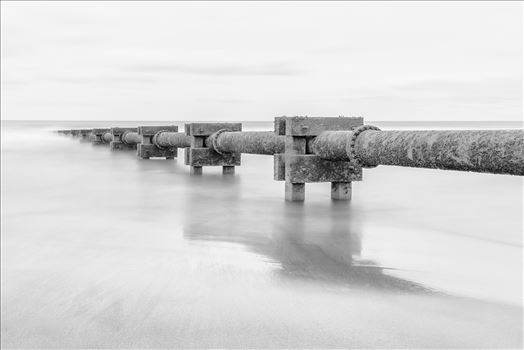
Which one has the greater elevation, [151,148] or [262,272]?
[151,148]

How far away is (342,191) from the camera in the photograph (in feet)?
20.5

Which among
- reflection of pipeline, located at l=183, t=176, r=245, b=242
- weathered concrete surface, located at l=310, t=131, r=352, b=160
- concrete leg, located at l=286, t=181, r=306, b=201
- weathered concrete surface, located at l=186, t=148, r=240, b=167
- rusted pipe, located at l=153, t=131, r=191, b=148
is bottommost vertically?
reflection of pipeline, located at l=183, t=176, r=245, b=242

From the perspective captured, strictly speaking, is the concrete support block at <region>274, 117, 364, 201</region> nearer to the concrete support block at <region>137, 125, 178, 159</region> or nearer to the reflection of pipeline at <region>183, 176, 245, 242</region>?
the reflection of pipeline at <region>183, 176, 245, 242</region>

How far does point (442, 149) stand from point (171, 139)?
29.5 ft

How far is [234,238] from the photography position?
4.38m

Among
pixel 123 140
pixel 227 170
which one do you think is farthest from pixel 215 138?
pixel 123 140

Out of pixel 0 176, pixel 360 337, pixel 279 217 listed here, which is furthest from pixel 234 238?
pixel 0 176

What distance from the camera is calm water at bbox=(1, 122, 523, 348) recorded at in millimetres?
2426

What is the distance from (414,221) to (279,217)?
3.74ft

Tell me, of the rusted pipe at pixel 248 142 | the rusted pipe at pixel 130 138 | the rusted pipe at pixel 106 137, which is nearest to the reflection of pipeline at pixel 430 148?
the rusted pipe at pixel 248 142

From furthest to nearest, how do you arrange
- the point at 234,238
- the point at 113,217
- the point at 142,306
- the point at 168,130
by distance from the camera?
the point at 168,130
the point at 113,217
the point at 234,238
the point at 142,306

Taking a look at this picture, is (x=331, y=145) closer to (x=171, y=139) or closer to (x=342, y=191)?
(x=342, y=191)

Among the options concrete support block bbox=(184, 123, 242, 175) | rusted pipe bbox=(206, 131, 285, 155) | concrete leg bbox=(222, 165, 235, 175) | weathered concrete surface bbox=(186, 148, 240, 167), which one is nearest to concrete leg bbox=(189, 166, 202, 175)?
concrete support block bbox=(184, 123, 242, 175)

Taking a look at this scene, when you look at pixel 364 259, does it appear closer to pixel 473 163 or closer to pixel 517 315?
pixel 473 163
